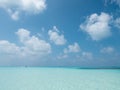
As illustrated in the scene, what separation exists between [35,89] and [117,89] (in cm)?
468

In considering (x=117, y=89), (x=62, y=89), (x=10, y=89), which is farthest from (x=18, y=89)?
(x=117, y=89)

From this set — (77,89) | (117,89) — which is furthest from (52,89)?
(117,89)

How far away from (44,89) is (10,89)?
6.12ft

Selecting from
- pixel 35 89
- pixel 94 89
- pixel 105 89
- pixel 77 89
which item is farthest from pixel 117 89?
pixel 35 89

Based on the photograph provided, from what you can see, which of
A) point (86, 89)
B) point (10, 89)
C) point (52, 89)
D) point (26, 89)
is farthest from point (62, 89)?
point (10, 89)

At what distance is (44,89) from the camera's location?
9117mm

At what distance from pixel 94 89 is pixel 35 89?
3.33 meters

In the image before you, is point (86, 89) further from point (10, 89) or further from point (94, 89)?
point (10, 89)

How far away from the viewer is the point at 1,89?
8742mm

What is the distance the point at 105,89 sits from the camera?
362 inches

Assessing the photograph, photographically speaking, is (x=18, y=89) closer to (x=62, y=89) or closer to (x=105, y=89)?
(x=62, y=89)

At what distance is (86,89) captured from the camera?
361 inches

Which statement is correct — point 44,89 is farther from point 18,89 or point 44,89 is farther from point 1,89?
point 1,89

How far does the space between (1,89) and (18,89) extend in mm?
893
